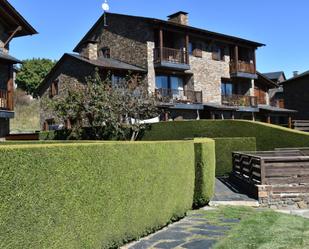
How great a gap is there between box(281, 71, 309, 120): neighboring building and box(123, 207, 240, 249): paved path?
129 feet

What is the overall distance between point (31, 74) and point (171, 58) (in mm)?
35399

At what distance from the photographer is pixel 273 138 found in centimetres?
2281

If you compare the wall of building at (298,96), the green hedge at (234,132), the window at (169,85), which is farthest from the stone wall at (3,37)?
the wall of building at (298,96)

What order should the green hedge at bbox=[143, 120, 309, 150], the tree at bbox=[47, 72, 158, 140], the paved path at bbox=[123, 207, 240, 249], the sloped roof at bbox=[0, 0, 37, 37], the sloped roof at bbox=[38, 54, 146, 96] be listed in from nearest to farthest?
the paved path at bbox=[123, 207, 240, 249], the green hedge at bbox=[143, 120, 309, 150], the sloped roof at bbox=[0, 0, 37, 37], the tree at bbox=[47, 72, 158, 140], the sloped roof at bbox=[38, 54, 146, 96]

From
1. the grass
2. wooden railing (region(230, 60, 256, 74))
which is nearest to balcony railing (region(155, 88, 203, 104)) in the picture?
wooden railing (region(230, 60, 256, 74))

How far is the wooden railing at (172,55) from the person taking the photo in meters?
32.8

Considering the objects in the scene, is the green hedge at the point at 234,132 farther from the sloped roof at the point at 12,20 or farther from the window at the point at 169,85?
the sloped roof at the point at 12,20

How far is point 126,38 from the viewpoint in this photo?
3484 cm

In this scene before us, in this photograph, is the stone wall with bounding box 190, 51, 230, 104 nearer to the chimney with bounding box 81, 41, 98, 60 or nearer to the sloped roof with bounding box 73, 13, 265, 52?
the sloped roof with bounding box 73, 13, 265, 52

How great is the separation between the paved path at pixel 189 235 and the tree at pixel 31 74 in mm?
56788

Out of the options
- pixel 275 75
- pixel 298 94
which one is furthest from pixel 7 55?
pixel 275 75

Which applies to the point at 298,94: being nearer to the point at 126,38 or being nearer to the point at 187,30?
the point at 187,30

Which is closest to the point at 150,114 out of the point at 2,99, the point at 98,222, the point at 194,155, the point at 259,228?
the point at 2,99

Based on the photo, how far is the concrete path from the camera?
42.5ft
